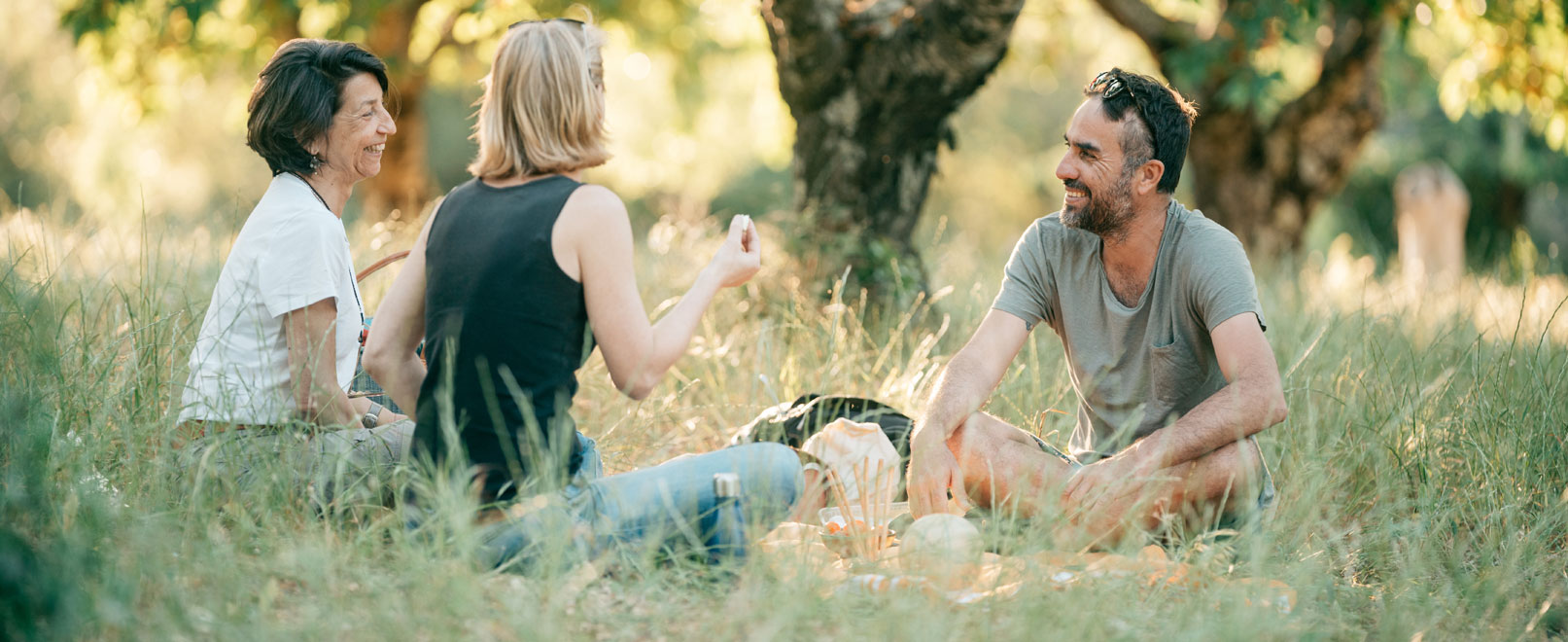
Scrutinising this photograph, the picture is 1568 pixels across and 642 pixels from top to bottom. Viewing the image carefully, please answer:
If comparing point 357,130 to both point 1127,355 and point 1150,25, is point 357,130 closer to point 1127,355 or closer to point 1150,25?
point 1127,355

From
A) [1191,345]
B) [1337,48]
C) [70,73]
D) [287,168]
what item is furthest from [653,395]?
[70,73]

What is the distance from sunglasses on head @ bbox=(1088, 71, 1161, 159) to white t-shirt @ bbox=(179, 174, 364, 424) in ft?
7.26

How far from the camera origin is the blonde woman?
8.10ft

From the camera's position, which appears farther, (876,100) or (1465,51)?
(1465,51)

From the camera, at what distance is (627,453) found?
3.86 meters

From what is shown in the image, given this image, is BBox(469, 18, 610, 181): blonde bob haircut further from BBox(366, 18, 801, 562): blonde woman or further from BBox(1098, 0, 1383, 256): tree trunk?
BBox(1098, 0, 1383, 256): tree trunk

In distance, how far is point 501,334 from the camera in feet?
8.16

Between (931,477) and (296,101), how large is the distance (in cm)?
208

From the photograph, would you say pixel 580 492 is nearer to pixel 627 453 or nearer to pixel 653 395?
pixel 627 453

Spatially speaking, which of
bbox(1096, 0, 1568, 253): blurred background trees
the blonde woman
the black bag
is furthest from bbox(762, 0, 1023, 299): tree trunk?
bbox(1096, 0, 1568, 253): blurred background trees

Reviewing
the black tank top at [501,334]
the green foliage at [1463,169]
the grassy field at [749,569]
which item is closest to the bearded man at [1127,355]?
the grassy field at [749,569]

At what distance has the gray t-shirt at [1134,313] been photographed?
3127 mm

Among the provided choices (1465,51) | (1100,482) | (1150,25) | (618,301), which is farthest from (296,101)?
(1465,51)

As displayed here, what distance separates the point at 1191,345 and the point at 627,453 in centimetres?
190
